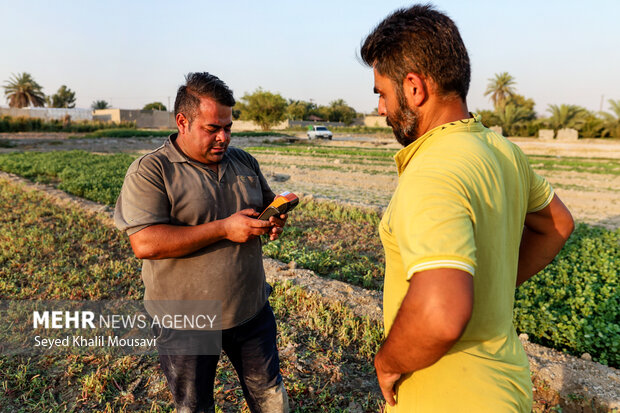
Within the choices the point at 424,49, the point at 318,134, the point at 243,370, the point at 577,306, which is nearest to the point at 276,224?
the point at 243,370

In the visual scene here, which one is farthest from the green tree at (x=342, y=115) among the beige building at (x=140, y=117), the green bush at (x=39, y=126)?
the green bush at (x=39, y=126)

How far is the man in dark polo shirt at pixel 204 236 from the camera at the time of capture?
2.15 metres

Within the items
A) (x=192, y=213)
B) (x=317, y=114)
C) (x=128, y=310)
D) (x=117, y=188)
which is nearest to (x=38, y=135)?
(x=117, y=188)

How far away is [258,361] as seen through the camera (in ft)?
7.92

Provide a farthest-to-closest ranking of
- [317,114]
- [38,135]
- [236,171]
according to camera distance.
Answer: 1. [317,114]
2. [38,135]
3. [236,171]

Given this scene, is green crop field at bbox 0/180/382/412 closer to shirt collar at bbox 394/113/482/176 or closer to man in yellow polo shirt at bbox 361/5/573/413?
man in yellow polo shirt at bbox 361/5/573/413

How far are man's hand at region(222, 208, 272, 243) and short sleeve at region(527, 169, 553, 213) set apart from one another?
1.27 meters

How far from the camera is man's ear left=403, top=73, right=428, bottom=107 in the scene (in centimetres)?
133

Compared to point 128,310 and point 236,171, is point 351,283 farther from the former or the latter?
point 236,171

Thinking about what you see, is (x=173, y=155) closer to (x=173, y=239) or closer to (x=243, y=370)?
(x=173, y=239)

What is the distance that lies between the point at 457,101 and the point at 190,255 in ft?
5.23

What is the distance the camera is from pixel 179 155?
230 centimetres

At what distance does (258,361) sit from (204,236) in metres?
0.84

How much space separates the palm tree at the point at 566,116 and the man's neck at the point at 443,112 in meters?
49.6
